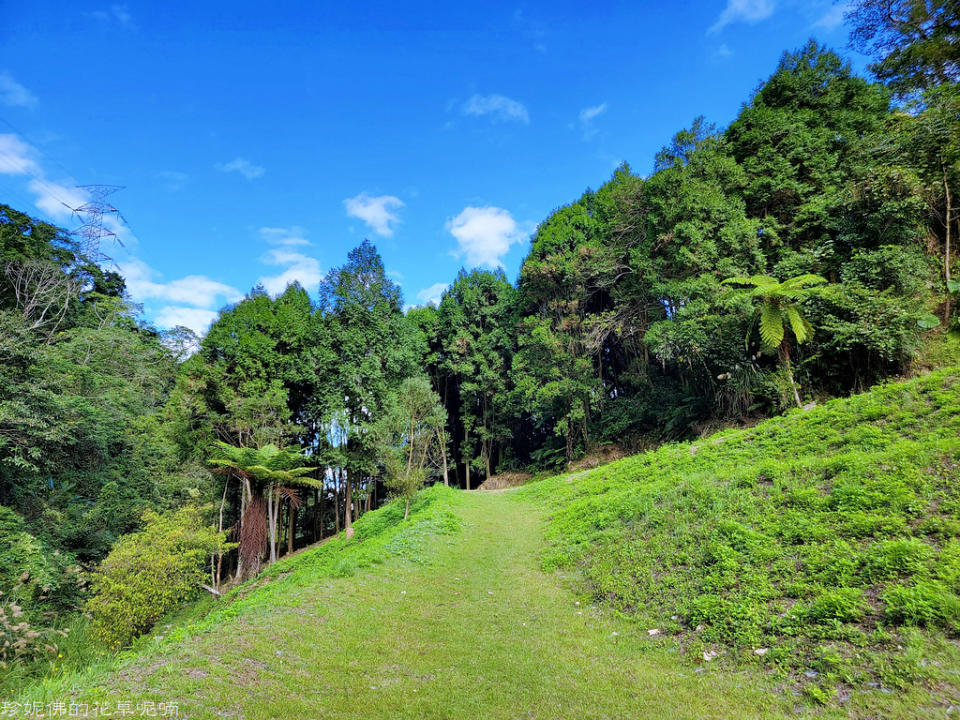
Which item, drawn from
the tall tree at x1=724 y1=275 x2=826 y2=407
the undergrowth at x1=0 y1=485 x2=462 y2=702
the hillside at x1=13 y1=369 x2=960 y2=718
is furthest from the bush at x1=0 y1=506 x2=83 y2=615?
the tall tree at x1=724 y1=275 x2=826 y2=407

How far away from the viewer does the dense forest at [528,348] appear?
10.7m

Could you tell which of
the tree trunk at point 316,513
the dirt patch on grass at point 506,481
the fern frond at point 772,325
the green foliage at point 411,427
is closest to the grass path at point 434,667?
the green foliage at point 411,427

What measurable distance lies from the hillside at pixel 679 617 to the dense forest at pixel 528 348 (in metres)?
6.16

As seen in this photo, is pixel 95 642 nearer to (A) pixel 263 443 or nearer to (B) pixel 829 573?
(A) pixel 263 443


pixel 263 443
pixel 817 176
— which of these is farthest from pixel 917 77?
pixel 263 443

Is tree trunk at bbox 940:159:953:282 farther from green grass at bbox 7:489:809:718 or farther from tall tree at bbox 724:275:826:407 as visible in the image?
green grass at bbox 7:489:809:718

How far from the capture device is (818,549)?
4410mm

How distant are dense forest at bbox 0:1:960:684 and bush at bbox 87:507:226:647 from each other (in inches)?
2.2

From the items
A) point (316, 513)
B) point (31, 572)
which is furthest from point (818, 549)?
point (316, 513)

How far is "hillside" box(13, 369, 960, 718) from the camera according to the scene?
311cm

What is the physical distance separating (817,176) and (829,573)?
55.0 ft

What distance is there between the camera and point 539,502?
583 inches

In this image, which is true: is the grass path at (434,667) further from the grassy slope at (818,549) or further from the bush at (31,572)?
the bush at (31,572)

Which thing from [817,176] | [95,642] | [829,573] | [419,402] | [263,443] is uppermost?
[817,176]
